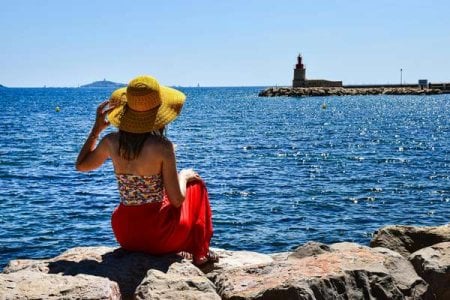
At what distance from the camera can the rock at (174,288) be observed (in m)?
4.32

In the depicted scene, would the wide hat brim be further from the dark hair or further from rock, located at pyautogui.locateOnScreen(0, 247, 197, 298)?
rock, located at pyautogui.locateOnScreen(0, 247, 197, 298)

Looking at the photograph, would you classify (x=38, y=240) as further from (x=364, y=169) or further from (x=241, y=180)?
(x=364, y=169)

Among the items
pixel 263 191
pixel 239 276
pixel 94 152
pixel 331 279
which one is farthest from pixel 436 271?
pixel 263 191

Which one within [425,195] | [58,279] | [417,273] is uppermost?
[58,279]

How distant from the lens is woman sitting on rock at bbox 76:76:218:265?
17.9 feet

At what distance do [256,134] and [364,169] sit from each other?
19096 millimetres

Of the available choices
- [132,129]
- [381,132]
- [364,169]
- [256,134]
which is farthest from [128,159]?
[381,132]

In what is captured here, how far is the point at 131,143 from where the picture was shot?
18.0ft

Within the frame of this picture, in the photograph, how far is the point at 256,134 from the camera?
43594 mm

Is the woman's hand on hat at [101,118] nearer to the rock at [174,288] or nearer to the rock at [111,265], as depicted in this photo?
the rock at [111,265]

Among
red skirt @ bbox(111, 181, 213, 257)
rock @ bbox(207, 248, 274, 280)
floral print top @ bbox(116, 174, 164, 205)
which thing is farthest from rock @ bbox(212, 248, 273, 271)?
floral print top @ bbox(116, 174, 164, 205)

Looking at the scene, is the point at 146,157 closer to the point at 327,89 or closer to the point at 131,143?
the point at 131,143

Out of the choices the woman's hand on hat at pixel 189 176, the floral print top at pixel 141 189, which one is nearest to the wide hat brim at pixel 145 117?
the floral print top at pixel 141 189

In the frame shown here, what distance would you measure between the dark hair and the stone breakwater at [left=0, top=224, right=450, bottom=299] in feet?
2.80
